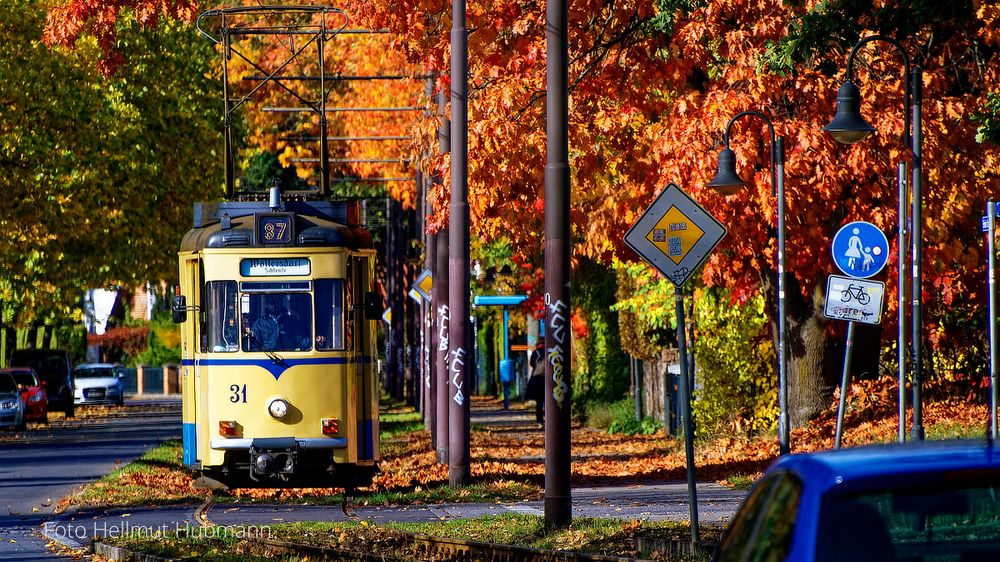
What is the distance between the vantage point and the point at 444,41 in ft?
82.4

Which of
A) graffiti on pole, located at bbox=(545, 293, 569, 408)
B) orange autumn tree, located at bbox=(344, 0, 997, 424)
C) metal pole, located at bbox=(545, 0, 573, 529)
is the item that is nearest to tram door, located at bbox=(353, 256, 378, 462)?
orange autumn tree, located at bbox=(344, 0, 997, 424)

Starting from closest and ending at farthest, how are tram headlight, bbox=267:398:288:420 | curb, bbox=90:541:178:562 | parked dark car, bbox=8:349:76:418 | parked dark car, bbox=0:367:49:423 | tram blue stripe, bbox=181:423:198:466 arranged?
1. curb, bbox=90:541:178:562
2. tram headlight, bbox=267:398:288:420
3. tram blue stripe, bbox=181:423:198:466
4. parked dark car, bbox=0:367:49:423
5. parked dark car, bbox=8:349:76:418

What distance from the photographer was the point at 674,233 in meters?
14.0

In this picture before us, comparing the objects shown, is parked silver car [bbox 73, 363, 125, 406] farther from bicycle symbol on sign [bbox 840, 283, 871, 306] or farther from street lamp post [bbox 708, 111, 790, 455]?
bicycle symbol on sign [bbox 840, 283, 871, 306]

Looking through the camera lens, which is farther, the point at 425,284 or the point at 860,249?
the point at 425,284

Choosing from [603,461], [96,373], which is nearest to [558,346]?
[603,461]

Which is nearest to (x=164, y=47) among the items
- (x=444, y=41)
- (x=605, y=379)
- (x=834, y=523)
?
(x=605, y=379)

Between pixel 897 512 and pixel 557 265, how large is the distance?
32.6ft

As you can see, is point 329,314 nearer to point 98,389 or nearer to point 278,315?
point 278,315

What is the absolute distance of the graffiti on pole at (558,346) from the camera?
15180mm

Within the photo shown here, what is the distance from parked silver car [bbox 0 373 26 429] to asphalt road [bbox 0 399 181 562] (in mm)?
372

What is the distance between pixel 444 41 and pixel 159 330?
224 feet

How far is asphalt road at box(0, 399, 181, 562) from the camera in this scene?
56.2ft

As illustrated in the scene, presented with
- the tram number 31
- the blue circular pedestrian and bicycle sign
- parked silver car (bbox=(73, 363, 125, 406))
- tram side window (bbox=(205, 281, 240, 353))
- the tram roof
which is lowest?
parked silver car (bbox=(73, 363, 125, 406))
